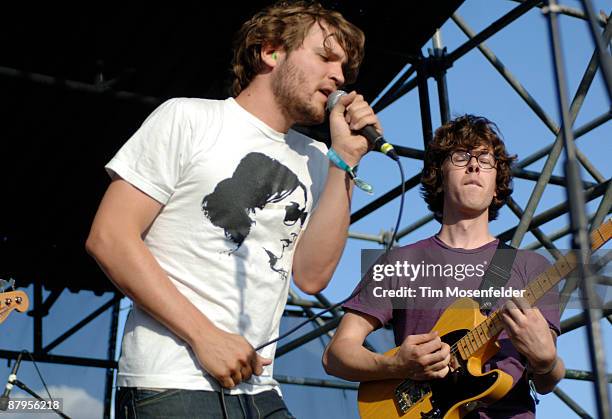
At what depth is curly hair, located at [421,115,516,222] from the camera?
3311mm

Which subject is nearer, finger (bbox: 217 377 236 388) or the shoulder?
finger (bbox: 217 377 236 388)

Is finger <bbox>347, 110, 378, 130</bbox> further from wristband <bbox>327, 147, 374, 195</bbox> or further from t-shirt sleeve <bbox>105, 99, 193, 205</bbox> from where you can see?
t-shirt sleeve <bbox>105, 99, 193, 205</bbox>

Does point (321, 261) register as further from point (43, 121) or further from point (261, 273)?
point (43, 121)

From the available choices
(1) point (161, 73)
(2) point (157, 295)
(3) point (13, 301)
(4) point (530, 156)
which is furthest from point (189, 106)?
(4) point (530, 156)

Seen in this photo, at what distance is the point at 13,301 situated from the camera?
→ 17.2 feet

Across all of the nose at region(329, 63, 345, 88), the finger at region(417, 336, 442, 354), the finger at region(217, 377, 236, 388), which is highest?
the nose at region(329, 63, 345, 88)

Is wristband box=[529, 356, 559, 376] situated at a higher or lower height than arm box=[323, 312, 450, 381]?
lower

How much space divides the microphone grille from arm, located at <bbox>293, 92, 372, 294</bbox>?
0.13 ft

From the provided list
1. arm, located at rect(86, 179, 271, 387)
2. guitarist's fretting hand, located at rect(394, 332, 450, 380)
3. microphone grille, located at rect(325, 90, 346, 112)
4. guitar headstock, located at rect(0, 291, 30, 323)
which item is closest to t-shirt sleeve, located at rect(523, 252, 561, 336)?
guitarist's fretting hand, located at rect(394, 332, 450, 380)

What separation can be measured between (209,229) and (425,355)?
105cm

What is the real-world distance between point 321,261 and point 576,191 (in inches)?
40.5

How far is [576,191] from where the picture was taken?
1283mm

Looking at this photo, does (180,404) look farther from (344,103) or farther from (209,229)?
(344,103)

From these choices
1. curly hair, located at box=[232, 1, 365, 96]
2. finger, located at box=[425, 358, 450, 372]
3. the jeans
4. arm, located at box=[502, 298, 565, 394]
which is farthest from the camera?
finger, located at box=[425, 358, 450, 372]
